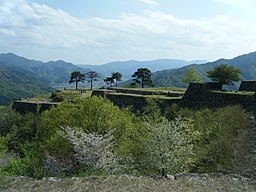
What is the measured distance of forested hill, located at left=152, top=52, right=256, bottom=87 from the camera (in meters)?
119

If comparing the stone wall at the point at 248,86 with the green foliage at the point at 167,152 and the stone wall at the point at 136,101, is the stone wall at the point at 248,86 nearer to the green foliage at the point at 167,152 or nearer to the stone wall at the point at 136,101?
the stone wall at the point at 136,101

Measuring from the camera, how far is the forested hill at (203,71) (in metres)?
119

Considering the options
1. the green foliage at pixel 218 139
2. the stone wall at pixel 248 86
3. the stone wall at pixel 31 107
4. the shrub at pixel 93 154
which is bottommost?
the stone wall at pixel 31 107

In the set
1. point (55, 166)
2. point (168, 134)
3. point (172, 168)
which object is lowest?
point (55, 166)

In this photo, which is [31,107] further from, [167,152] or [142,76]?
[167,152]

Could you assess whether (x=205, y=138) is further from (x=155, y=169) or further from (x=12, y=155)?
(x=12, y=155)

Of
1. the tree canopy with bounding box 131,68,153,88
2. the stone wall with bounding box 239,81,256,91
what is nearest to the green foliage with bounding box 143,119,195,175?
the stone wall with bounding box 239,81,256,91

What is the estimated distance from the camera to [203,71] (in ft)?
465

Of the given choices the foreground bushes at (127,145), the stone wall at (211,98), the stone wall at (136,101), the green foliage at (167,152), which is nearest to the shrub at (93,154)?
the foreground bushes at (127,145)

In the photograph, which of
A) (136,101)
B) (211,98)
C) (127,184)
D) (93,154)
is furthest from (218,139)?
(136,101)

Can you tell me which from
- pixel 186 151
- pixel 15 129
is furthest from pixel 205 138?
pixel 15 129

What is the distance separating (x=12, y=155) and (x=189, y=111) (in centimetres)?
1491

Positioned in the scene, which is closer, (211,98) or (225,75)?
(211,98)

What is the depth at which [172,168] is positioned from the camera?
32.1 feet
